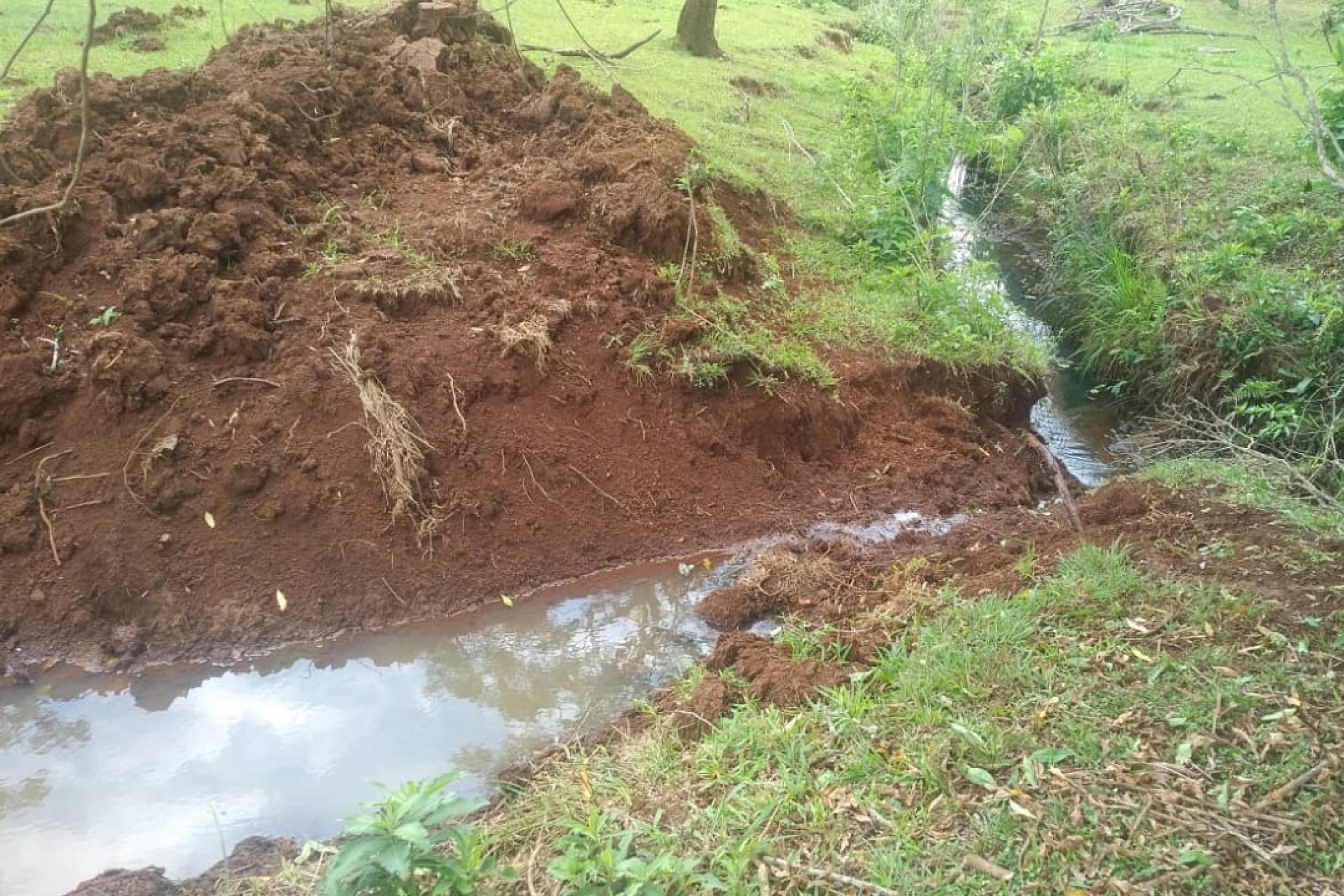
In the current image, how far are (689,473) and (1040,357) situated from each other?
2796 mm

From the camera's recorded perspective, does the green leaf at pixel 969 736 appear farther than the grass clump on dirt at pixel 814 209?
No

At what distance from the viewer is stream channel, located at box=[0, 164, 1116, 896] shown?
354 cm

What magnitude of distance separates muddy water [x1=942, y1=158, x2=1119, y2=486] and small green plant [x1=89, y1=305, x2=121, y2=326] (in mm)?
5398

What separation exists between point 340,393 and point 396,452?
0.48 m

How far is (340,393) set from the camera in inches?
197

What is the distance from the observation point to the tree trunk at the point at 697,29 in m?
11.2

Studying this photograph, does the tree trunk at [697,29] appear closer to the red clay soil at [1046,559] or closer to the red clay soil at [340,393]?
the red clay soil at [340,393]

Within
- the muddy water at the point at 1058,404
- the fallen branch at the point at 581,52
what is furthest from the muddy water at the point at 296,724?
the fallen branch at the point at 581,52

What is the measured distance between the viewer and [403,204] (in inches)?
247

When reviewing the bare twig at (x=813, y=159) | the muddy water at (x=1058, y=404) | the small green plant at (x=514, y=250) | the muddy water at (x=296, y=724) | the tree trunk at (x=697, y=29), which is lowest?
the muddy water at (x=296, y=724)

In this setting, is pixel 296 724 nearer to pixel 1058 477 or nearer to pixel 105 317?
pixel 105 317

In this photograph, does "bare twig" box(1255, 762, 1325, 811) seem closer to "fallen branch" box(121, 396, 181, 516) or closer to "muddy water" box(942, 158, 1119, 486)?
"muddy water" box(942, 158, 1119, 486)

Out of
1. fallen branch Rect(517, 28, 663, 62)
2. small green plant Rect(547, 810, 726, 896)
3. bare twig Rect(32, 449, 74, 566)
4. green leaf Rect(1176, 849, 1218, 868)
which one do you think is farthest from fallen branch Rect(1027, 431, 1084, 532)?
fallen branch Rect(517, 28, 663, 62)

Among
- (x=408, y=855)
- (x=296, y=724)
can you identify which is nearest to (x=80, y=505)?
(x=296, y=724)
